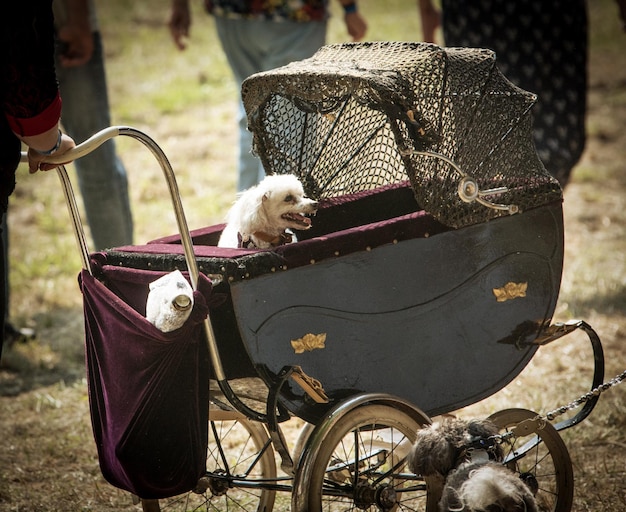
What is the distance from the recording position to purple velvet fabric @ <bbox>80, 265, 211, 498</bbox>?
2.00 meters

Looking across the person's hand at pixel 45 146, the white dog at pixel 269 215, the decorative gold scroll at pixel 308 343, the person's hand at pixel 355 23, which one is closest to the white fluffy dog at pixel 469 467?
the decorative gold scroll at pixel 308 343

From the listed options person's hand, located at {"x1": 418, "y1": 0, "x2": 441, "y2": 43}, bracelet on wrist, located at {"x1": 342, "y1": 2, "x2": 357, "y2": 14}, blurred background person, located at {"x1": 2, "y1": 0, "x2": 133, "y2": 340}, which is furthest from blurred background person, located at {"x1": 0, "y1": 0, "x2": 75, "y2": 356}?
person's hand, located at {"x1": 418, "y1": 0, "x2": 441, "y2": 43}

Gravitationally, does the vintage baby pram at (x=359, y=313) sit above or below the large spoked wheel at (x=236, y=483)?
above

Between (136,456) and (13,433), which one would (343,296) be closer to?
(136,456)

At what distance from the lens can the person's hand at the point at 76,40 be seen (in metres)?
3.89

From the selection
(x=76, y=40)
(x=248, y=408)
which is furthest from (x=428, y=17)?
(x=248, y=408)

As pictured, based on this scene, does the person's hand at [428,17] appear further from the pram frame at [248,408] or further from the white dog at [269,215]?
the pram frame at [248,408]

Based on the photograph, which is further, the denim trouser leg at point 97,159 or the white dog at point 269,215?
the denim trouser leg at point 97,159

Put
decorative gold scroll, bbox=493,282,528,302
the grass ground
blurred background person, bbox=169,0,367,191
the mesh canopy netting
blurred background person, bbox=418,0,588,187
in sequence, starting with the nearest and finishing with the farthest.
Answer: the mesh canopy netting < decorative gold scroll, bbox=493,282,528,302 < the grass ground < blurred background person, bbox=169,0,367,191 < blurred background person, bbox=418,0,588,187

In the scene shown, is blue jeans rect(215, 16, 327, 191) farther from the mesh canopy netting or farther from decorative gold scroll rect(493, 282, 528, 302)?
decorative gold scroll rect(493, 282, 528, 302)

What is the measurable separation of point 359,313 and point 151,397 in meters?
0.55

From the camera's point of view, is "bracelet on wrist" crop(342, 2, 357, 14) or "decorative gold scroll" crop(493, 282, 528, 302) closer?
"decorative gold scroll" crop(493, 282, 528, 302)

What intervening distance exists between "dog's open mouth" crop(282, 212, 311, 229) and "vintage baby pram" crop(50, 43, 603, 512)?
0.18 metres

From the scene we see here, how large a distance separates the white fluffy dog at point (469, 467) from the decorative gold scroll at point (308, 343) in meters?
0.32
